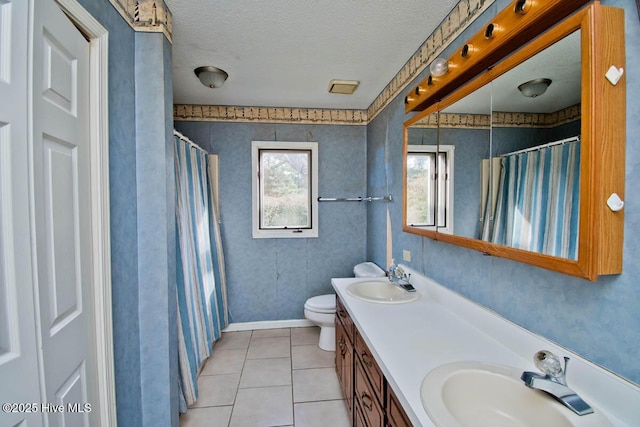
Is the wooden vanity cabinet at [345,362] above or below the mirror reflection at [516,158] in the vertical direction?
below

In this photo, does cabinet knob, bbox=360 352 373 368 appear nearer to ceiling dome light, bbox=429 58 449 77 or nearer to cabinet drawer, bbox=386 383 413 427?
cabinet drawer, bbox=386 383 413 427

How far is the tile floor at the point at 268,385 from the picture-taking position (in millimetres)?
1799

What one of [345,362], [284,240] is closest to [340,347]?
[345,362]

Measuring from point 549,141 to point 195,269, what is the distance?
2.32m

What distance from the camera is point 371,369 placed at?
123 cm

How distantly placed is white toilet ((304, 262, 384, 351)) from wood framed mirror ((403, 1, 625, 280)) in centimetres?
116

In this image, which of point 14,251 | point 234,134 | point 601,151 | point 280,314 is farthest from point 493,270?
point 234,134

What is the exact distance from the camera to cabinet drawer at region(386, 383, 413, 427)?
871 mm

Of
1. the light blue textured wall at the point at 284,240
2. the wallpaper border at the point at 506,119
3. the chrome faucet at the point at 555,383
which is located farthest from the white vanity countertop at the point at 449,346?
the light blue textured wall at the point at 284,240

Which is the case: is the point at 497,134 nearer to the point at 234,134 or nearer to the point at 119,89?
the point at 119,89

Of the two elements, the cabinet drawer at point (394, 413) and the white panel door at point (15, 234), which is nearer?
the white panel door at point (15, 234)

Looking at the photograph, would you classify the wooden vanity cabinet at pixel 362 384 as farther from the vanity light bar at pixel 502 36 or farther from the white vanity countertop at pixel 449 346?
the vanity light bar at pixel 502 36

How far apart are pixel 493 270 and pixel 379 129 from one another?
179cm

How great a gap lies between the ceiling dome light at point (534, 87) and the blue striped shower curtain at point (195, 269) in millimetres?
2046
